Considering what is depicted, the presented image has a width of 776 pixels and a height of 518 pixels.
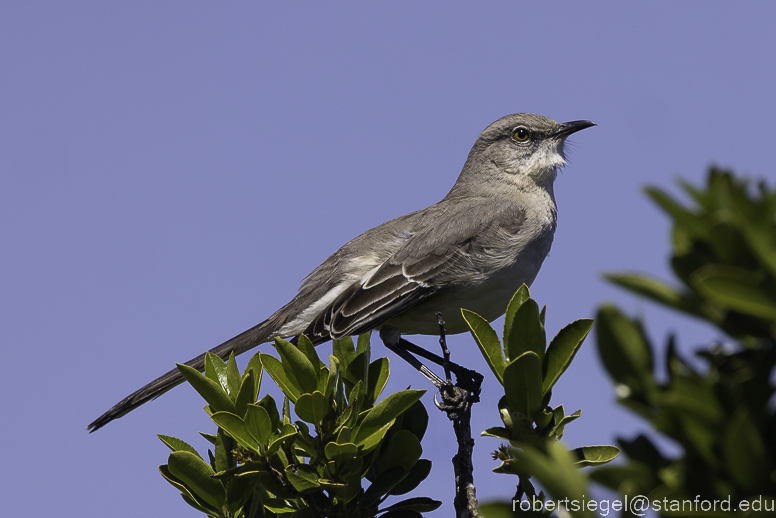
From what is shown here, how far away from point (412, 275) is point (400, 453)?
238cm

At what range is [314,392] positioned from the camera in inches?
119

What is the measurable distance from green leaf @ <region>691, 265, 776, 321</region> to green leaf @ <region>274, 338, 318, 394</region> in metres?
2.09

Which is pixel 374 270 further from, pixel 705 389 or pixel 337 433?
pixel 705 389

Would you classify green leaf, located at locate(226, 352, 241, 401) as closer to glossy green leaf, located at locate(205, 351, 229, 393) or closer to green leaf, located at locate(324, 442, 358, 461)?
glossy green leaf, located at locate(205, 351, 229, 393)

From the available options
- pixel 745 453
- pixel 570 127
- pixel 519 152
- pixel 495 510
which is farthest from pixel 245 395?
pixel 570 127

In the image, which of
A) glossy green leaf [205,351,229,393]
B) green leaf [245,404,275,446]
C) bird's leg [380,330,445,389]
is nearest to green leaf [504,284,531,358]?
green leaf [245,404,275,446]

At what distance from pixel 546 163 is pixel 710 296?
580 centimetres

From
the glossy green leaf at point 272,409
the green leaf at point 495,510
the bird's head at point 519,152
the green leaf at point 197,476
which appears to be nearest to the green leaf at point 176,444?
the green leaf at point 197,476

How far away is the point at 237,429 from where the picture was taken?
10.1 feet

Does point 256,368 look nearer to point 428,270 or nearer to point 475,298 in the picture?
point 428,270

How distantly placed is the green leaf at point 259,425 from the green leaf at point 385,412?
40cm

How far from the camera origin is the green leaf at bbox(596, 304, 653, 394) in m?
1.39

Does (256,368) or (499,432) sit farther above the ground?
(256,368)

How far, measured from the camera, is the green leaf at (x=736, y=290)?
1250 millimetres
